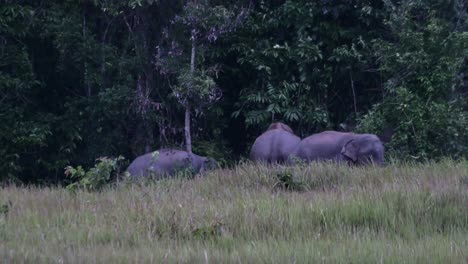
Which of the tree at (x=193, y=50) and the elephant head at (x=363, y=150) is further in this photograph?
the tree at (x=193, y=50)

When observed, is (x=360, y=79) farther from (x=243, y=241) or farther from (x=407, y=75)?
(x=243, y=241)

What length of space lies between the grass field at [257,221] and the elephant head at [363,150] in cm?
269

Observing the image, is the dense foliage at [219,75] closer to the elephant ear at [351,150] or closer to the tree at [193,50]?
the tree at [193,50]

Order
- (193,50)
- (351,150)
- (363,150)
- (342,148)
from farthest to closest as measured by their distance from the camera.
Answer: (193,50), (342,148), (351,150), (363,150)

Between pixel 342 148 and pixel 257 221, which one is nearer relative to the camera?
pixel 257 221

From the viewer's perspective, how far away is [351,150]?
1414 cm

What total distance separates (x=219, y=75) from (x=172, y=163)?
3.41m

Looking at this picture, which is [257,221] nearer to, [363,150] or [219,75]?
[363,150]

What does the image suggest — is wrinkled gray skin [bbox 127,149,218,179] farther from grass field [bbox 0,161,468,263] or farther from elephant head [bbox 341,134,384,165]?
grass field [bbox 0,161,468,263]

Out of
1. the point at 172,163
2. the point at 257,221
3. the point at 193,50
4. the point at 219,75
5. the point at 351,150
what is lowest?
the point at 257,221

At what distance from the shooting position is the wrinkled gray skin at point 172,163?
14.1 m

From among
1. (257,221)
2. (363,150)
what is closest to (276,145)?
(363,150)

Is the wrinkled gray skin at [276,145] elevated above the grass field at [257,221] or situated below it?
above

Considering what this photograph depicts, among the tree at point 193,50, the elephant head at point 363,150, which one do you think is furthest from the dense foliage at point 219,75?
the elephant head at point 363,150
